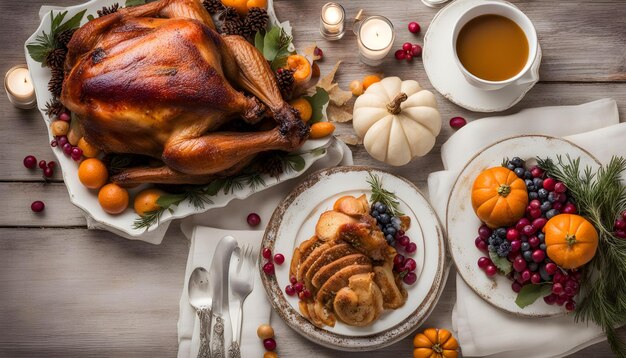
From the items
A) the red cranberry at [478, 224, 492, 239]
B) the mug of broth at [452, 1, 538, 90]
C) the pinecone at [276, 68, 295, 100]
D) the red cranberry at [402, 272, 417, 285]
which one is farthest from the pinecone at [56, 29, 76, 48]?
the red cranberry at [478, 224, 492, 239]

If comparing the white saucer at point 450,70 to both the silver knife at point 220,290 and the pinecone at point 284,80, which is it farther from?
the silver knife at point 220,290

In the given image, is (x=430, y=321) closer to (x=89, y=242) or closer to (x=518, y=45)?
(x=518, y=45)

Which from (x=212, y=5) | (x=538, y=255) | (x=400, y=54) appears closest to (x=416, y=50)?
(x=400, y=54)

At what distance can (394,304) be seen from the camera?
236 cm

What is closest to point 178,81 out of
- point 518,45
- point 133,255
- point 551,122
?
point 133,255

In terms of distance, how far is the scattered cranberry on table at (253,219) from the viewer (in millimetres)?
2520

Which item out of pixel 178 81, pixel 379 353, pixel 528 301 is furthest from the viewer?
pixel 379 353

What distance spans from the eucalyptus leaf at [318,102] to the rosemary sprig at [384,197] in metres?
0.28

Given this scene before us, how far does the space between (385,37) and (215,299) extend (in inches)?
43.0

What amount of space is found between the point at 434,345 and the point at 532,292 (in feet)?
1.22

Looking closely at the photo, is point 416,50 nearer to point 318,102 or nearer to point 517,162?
point 318,102

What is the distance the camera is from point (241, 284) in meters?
2.44

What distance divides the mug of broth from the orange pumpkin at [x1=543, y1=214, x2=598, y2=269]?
20.0 inches

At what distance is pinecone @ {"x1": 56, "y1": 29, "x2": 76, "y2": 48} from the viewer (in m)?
2.43
